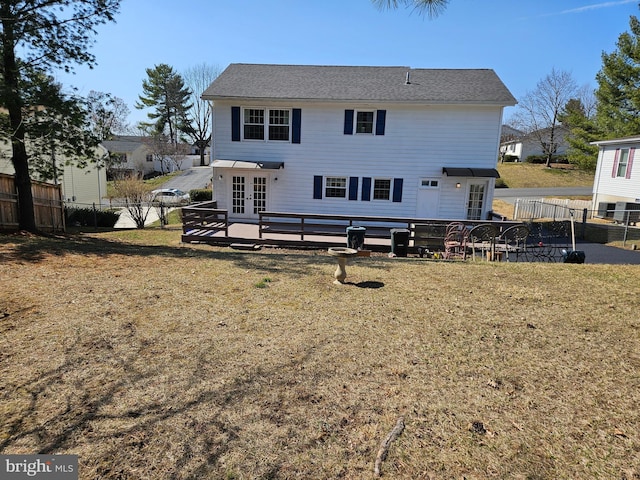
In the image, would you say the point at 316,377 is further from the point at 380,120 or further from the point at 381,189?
the point at 380,120

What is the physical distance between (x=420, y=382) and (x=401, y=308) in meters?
1.89

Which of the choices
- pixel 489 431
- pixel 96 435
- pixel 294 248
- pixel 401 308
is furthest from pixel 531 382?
pixel 294 248

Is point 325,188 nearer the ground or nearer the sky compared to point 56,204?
nearer the sky

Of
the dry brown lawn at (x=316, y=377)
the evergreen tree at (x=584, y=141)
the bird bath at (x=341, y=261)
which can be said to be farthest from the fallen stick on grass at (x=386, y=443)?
the evergreen tree at (x=584, y=141)

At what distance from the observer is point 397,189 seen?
15.9 metres

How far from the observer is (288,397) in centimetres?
311

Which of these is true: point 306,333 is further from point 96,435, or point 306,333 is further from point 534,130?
point 534,130

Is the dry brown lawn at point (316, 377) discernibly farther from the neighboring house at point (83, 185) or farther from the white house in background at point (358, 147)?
the neighboring house at point (83, 185)

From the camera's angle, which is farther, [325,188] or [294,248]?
[325,188]

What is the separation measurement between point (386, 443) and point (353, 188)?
14.0m

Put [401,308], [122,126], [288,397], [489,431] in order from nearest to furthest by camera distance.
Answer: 1. [489,431]
2. [288,397]
3. [401,308]
4. [122,126]

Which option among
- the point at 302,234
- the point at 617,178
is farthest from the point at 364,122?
the point at 617,178

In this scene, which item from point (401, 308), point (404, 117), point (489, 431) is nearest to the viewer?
point (489, 431)

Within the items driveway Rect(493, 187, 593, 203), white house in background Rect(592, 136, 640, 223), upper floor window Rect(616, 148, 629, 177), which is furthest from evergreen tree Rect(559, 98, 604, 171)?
upper floor window Rect(616, 148, 629, 177)
